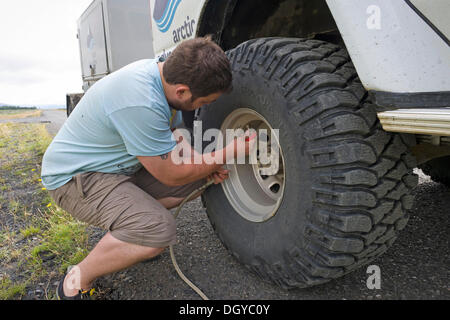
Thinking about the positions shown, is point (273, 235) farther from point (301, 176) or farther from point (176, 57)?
point (176, 57)

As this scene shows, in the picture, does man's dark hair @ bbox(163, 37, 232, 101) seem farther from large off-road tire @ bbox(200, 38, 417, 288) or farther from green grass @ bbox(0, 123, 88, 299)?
green grass @ bbox(0, 123, 88, 299)

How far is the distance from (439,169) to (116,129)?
8.26ft

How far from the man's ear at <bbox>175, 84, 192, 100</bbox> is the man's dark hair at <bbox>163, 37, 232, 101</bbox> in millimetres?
21

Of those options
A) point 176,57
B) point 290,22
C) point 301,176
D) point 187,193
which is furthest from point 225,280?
point 290,22

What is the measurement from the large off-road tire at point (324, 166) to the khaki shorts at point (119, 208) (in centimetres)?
55

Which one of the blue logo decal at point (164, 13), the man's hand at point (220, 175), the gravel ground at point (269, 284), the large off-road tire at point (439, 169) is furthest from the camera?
the large off-road tire at point (439, 169)

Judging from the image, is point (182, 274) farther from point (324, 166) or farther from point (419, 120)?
point (419, 120)

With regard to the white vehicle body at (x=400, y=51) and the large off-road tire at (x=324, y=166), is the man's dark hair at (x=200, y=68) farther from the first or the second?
the white vehicle body at (x=400, y=51)

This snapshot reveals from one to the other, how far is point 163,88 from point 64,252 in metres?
1.36

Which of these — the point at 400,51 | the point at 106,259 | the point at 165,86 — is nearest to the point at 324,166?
the point at 400,51

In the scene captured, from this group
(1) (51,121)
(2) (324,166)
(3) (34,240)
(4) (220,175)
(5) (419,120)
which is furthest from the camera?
(1) (51,121)

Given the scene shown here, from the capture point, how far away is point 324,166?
1.25 meters

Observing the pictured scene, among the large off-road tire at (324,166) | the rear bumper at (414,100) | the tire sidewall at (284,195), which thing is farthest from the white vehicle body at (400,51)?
the tire sidewall at (284,195)

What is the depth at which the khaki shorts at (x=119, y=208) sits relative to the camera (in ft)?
5.35
